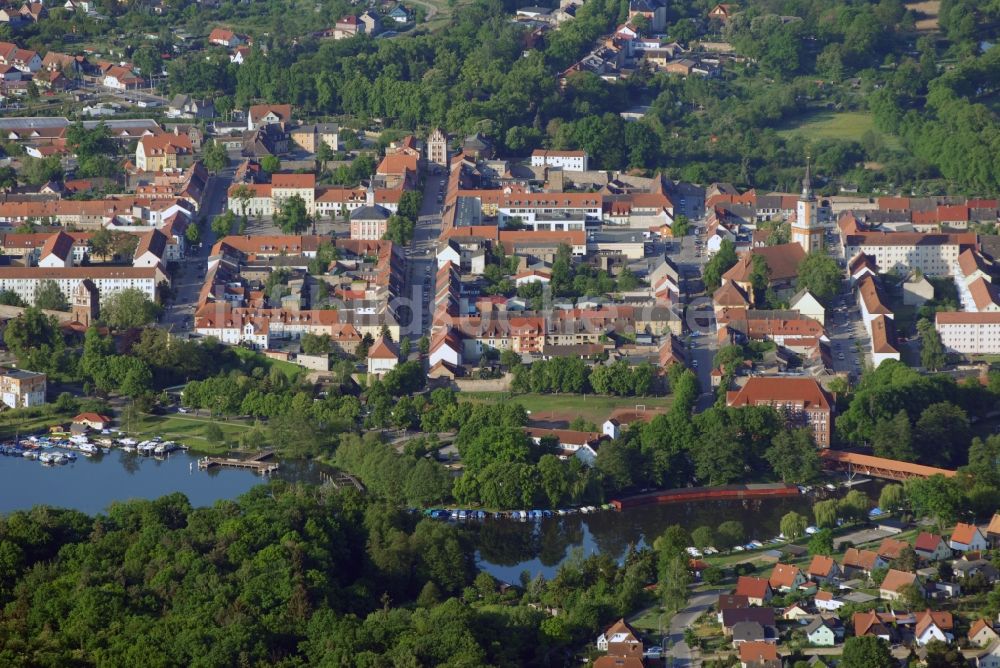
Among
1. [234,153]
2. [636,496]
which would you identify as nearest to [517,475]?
[636,496]

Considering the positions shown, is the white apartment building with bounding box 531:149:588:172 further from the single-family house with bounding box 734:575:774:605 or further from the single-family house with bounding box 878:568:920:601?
the single-family house with bounding box 878:568:920:601

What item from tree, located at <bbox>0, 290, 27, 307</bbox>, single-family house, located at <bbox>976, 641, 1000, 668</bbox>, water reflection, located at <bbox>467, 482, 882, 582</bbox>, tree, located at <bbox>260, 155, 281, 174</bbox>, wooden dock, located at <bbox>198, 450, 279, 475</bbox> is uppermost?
tree, located at <bbox>260, 155, 281, 174</bbox>

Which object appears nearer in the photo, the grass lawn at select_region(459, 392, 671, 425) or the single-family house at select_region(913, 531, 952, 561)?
the single-family house at select_region(913, 531, 952, 561)

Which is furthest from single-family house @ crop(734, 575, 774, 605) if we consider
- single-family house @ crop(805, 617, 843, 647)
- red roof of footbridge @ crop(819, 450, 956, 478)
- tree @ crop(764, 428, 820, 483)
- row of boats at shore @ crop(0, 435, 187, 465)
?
row of boats at shore @ crop(0, 435, 187, 465)

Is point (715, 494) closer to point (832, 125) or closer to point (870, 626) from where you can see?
point (870, 626)

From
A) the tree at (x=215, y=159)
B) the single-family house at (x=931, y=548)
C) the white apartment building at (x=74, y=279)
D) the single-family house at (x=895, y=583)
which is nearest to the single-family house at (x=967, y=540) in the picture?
the single-family house at (x=931, y=548)

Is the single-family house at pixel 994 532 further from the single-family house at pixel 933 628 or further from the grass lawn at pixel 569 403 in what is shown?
the grass lawn at pixel 569 403

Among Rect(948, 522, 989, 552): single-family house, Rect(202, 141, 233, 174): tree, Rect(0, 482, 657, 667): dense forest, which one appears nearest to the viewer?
Rect(0, 482, 657, 667): dense forest
